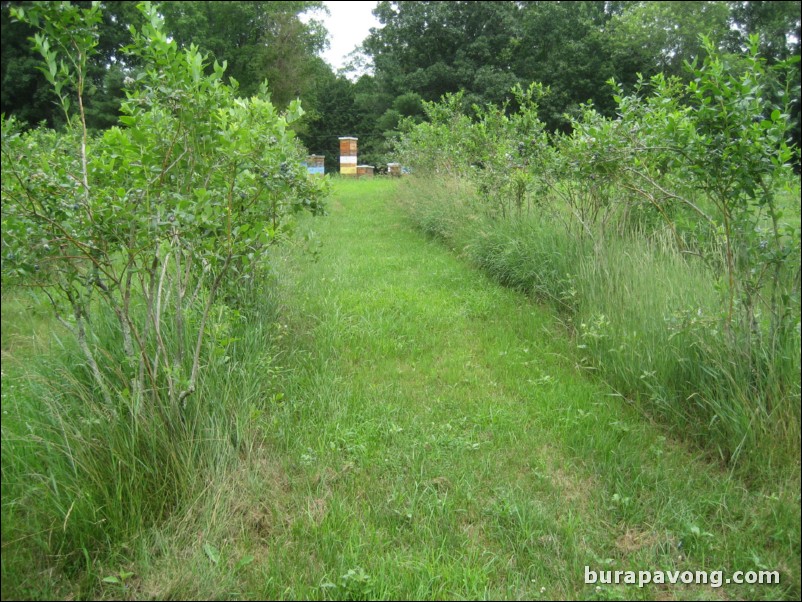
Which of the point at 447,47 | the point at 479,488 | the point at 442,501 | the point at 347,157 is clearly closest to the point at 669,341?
the point at 479,488

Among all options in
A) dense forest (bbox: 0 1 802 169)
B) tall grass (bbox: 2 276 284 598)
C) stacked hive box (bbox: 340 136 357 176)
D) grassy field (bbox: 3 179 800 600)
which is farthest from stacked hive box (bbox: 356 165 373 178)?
tall grass (bbox: 2 276 284 598)

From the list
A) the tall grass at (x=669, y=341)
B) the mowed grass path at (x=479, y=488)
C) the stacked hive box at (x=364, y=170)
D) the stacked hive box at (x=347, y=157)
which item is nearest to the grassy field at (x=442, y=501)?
the mowed grass path at (x=479, y=488)

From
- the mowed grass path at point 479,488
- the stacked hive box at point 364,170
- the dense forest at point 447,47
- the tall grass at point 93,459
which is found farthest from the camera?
the stacked hive box at point 364,170

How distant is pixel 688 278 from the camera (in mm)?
3568

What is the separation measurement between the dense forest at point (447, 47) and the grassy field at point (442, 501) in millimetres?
1284

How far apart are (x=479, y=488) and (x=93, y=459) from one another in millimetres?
1516

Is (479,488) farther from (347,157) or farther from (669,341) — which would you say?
(347,157)

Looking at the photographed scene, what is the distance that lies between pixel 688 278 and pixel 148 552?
317cm

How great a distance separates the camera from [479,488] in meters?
2.56

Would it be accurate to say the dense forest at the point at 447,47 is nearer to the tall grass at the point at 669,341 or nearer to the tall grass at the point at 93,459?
the tall grass at the point at 93,459

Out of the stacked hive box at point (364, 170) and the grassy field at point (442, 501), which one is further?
the stacked hive box at point (364, 170)

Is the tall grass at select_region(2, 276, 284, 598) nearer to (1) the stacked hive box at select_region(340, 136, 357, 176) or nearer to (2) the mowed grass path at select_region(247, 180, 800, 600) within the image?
(2) the mowed grass path at select_region(247, 180, 800, 600)

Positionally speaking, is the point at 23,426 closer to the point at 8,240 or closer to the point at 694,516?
the point at 8,240

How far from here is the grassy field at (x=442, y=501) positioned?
197 cm
